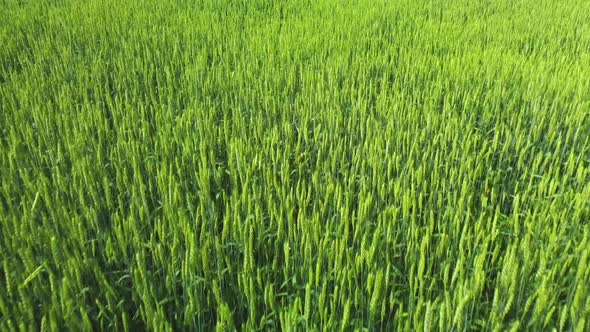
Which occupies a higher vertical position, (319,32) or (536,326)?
(319,32)

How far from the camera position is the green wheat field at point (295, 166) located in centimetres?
114

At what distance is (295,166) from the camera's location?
79.9 inches

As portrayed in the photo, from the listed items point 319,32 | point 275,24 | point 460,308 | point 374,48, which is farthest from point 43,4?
point 460,308

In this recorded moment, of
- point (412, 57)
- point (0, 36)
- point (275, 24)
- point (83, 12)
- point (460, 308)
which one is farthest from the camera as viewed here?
point (83, 12)

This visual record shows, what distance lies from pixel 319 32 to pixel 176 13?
1.68 metres

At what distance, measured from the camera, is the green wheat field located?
3.74ft

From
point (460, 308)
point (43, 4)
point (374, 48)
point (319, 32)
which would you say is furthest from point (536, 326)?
point (43, 4)

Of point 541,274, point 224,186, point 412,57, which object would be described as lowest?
point 224,186

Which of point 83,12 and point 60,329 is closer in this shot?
point 60,329

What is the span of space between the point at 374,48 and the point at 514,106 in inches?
45.4

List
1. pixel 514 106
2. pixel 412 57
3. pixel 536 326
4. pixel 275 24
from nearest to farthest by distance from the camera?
pixel 536 326, pixel 514 106, pixel 412 57, pixel 275 24

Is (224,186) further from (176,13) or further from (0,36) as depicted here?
(176,13)

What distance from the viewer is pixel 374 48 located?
3307 mm

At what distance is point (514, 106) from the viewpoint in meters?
2.56
